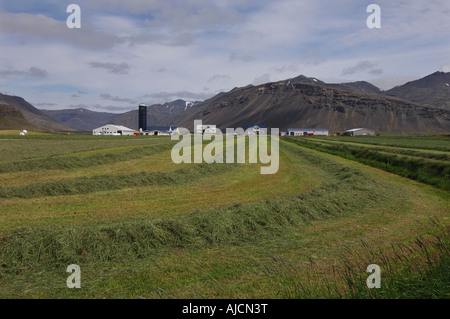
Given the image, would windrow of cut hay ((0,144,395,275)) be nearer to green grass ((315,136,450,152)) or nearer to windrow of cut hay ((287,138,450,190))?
windrow of cut hay ((287,138,450,190))

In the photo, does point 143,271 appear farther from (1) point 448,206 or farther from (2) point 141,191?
(1) point 448,206

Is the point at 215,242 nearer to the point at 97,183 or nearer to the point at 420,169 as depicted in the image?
the point at 97,183

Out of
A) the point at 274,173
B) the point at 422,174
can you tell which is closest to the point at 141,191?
the point at 274,173

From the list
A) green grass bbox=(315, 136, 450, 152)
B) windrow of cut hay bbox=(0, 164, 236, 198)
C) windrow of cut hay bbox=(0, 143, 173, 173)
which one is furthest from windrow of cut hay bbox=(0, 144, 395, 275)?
green grass bbox=(315, 136, 450, 152)

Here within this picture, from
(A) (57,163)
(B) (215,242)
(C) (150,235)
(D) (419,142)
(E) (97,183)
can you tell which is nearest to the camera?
(C) (150,235)

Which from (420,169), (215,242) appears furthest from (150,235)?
(420,169)

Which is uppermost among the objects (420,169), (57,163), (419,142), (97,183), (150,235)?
(419,142)

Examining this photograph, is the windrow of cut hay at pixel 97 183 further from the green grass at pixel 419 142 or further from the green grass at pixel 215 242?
the green grass at pixel 419 142

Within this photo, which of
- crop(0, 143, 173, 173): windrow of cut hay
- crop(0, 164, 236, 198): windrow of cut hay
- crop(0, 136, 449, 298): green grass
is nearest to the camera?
crop(0, 136, 449, 298): green grass

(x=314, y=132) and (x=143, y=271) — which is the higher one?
(x=314, y=132)

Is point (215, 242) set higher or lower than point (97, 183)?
lower

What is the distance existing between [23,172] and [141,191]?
11139 millimetres
